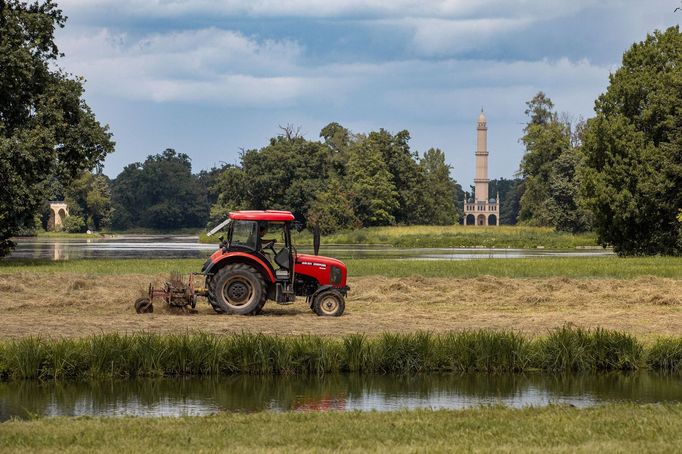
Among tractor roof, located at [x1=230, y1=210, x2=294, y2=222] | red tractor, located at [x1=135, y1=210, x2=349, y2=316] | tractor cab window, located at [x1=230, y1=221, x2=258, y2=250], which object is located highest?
tractor roof, located at [x1=230, y1=210, x2=294, y2=222]

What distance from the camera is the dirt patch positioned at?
20812 mm

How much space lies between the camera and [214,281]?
23016mm

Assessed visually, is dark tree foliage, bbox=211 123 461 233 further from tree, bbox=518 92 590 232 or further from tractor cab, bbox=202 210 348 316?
tractor cab, bbox=202 210 348 316

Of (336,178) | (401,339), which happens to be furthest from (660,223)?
(336,178)

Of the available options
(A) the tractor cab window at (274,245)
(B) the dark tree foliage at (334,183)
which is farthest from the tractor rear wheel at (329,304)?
(B) the dark tree foliage at (334,183)

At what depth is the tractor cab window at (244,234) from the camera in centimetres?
2295

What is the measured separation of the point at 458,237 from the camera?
86.9 m

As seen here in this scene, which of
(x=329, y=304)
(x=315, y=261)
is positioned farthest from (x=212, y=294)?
(x=329, y=304)

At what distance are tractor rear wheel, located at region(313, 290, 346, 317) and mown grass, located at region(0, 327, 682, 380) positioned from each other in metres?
5.22

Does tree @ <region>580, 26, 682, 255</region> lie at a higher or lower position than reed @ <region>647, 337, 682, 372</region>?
higher

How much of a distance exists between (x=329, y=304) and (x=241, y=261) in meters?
2.09

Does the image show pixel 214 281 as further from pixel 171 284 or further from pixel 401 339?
pixel 401 339

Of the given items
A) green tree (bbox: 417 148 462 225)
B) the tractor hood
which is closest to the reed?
the tractor hood

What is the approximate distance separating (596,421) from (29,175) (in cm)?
3342
